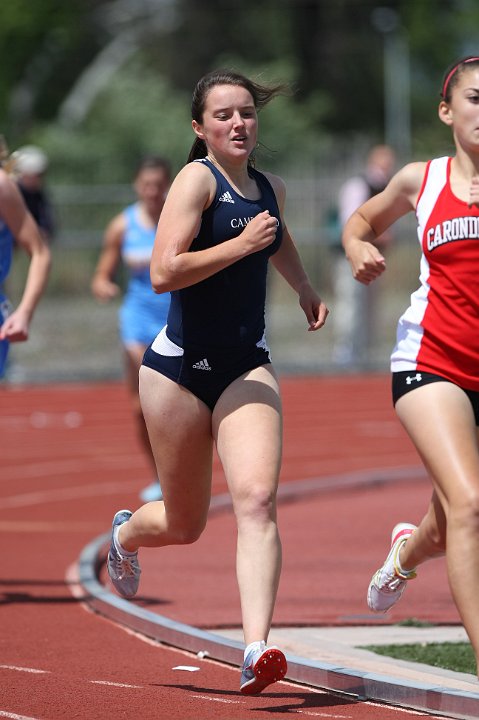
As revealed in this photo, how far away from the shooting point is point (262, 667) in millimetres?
5754

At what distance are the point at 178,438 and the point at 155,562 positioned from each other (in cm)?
361

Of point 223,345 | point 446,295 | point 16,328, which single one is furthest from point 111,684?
point 16,328

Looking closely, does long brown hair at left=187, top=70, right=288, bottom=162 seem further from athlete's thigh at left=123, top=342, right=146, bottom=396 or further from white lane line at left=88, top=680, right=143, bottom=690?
athlete's thigh at left=123, top=342, right=146, bottom=396

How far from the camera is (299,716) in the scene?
5.75 metres

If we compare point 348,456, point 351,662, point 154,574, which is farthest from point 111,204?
point 351,662

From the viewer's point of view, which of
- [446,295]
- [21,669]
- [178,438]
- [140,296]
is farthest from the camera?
[140,296]

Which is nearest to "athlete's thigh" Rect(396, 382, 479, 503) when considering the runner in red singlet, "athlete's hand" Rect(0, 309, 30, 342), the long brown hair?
the runner in red singlet

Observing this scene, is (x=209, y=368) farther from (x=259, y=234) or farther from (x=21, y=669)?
(x=21, y=669)

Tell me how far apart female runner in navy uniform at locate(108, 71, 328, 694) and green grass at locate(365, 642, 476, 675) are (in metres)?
1.15

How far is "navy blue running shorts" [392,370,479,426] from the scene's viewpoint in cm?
615

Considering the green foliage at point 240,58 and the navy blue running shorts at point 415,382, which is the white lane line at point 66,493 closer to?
the navy blue running shorts at point 415,382

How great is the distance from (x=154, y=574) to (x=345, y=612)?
1.58m

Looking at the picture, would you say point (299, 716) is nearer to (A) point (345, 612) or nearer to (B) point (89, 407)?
(A) point (345, 612)

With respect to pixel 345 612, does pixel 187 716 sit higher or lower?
lower
